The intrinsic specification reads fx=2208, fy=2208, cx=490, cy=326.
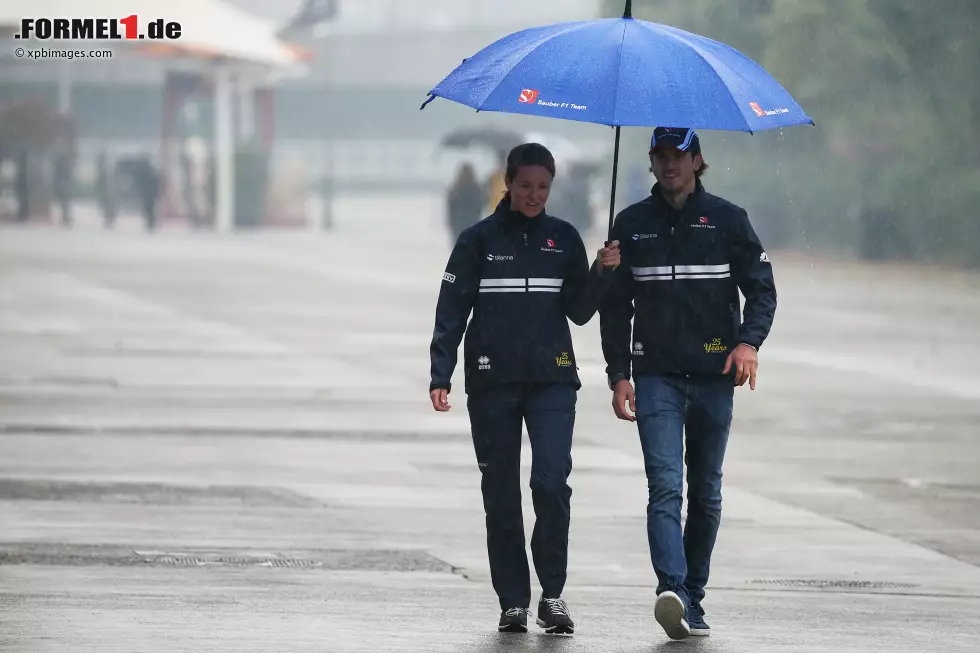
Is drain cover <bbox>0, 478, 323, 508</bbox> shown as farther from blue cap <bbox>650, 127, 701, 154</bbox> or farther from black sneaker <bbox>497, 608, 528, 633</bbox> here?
A: blue cap <bbox>650, 127, 701, 154</bbox>

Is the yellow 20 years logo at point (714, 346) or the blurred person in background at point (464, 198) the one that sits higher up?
the yellow 20 years logo at point (714, 346)

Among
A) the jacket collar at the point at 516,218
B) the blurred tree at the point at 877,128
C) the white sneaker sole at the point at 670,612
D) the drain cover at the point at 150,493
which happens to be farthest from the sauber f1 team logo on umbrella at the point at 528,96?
the blurred tree at the point at 877,128

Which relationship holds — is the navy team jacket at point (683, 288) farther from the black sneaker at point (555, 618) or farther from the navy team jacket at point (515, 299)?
the black sneaker at point (555, 618)

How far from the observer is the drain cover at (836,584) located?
8.81m

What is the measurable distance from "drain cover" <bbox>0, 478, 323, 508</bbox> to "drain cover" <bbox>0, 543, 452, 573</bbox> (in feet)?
4.76

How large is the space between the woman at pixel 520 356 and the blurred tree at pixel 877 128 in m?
29.3

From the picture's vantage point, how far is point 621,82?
7.19 m

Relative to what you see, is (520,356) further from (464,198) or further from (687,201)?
(464,198)

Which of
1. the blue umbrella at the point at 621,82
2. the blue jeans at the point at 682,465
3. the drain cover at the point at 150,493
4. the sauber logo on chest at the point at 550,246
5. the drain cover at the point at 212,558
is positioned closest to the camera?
the blue umbrella at the point at 621,82

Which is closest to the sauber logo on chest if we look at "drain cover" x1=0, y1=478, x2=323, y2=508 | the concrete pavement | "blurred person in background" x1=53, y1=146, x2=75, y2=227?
the concrete pavement

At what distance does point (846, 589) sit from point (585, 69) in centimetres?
263

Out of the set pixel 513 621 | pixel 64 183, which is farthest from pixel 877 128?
pixel 513 621

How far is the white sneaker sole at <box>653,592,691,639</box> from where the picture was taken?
7203mm

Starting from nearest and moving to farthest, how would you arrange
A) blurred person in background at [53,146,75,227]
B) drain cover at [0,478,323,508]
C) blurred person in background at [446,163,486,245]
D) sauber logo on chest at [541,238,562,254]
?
sauber logo on chest at [541,238,562,254] → drain cover at [0,478,323,508] → blurred person in background at [446,163,486,245] → blurred person in background at [53,146,75,227]
